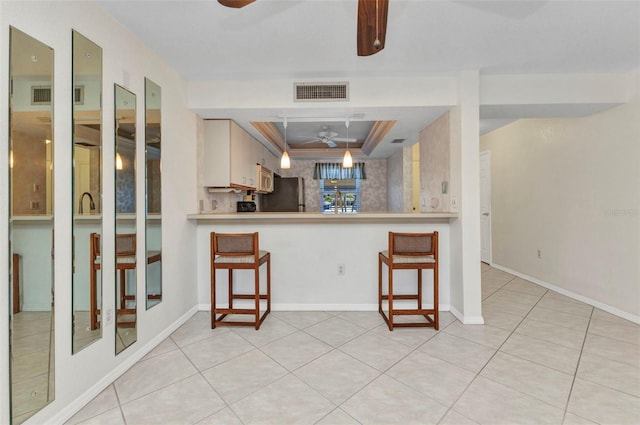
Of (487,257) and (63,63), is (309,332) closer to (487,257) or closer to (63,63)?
(63,63)

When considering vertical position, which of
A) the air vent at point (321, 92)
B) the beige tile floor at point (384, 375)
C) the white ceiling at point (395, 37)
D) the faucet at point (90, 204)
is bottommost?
A: the beige tile floor at point (384, 375)

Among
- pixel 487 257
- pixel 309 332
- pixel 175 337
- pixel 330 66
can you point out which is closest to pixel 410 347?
pixel 309 332

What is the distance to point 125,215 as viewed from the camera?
1906 mm

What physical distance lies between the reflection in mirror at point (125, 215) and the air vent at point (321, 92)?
54.3 inches

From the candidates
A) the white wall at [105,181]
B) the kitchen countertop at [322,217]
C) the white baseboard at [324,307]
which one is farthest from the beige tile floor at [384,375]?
the kitchen countertop at [322,217]

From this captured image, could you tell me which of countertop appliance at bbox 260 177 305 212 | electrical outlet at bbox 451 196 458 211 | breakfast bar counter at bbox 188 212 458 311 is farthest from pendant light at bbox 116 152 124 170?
countertop appliance at bbox 260 177 305 212

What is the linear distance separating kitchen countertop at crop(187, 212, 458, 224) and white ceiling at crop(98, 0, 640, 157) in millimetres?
1050

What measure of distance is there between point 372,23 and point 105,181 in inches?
69.0

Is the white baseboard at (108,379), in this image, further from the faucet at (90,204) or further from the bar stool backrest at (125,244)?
the faucet at (90,204)

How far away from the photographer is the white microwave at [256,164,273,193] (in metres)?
4.32

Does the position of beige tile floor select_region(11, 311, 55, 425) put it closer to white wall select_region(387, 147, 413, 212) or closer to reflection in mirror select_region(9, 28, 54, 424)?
reflection in mirror select_region(9, 28, 54, 424)

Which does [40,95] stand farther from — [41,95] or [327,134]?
[327,134]

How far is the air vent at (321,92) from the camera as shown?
2.72m

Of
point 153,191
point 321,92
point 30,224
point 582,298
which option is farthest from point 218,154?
point 582,298
